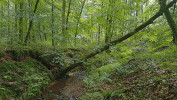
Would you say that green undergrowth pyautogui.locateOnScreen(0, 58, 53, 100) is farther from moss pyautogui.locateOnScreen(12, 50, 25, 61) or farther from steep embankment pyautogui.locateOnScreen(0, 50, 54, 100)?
moss pyautogui.locateOnScreen(12, 50, 25, 61)

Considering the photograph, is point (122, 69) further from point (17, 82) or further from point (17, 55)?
point (17, 55)

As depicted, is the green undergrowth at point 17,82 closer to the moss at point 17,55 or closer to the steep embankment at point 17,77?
the steep embankment at point 17,77

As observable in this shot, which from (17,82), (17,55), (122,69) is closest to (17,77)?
(17,82)

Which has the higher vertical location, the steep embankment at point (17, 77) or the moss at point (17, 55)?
the moss at point (17, 55)

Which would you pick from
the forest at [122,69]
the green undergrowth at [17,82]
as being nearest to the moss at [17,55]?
the forest at [122,69]

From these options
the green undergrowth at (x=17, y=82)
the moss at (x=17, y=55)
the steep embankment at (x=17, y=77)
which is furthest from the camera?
the moss at (x=17, y=55)

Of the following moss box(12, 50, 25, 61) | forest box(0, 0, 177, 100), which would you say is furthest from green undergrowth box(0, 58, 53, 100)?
moss box(12, 50, 25, 61)

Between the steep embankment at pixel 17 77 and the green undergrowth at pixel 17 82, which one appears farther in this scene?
the steep embankment at pixel 17 77

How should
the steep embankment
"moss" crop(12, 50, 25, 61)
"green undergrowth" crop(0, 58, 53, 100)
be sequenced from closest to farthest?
1. "green undergrowth" crop(0, 58, 53, 100)
2. the steep embankment
3. "moss" crop(12, 50, 25, 61)

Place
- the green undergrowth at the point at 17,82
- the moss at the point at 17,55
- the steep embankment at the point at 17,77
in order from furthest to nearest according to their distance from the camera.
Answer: the moss at the point at 17,55, the steep embankment at the point at 17,77, the green undergrowth at the point at 17,82

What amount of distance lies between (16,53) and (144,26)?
24.7ft

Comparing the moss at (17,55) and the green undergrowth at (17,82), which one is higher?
the moss at (17,55)

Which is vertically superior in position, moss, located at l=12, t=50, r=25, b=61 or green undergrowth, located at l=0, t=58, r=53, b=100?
moss, located at l=12, t=50, r=25, b=61

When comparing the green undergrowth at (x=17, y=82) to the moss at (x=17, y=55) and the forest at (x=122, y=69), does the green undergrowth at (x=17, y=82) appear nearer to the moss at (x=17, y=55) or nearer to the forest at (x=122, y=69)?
the forest at (x=122, y=69)
